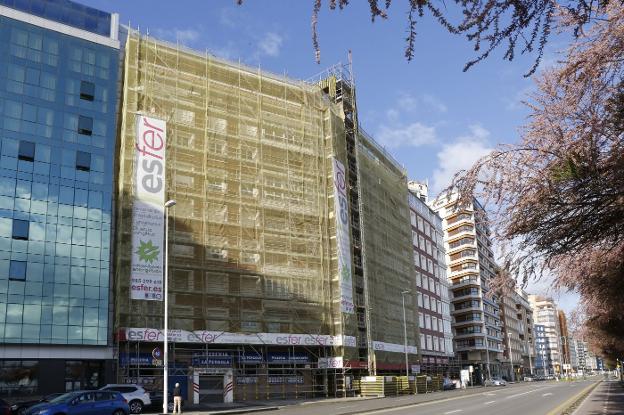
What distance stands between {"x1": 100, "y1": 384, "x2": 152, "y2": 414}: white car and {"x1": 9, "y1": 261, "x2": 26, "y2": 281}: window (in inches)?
451

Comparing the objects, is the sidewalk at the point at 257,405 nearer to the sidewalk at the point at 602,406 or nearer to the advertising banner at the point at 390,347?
the sidewalk at the point at 602,406

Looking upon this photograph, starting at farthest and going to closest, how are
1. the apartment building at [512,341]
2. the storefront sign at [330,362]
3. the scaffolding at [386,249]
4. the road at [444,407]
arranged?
the apartment building at [512,341]
the scaffolding at [386,249]
the storefront sign at [330,362]
the road at [444,407]

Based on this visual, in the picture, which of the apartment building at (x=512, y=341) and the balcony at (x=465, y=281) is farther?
the apartment building at (x=512, y=341)

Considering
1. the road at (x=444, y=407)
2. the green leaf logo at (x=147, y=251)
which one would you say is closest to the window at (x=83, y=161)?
the green leaf logo at (x=147, y=251)

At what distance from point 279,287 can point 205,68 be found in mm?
20399

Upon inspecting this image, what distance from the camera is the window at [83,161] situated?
43688mm

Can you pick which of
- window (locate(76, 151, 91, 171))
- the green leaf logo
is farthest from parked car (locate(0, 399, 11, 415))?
window (locate(76, 151, 91, 171))

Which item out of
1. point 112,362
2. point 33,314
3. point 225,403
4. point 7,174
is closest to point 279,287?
point 225,403

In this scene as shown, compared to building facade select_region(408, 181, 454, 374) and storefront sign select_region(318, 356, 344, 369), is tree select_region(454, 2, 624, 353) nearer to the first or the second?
storefront sign select_region(318, 356, 344, 369)

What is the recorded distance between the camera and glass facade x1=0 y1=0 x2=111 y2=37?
4554 cm

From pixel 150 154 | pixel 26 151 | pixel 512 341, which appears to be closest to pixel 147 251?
pixel 150 154

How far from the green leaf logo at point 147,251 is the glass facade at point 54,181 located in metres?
2.72

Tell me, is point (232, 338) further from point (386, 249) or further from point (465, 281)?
point (465, 281)

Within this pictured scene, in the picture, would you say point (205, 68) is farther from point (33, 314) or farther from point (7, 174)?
point (33, 314)
